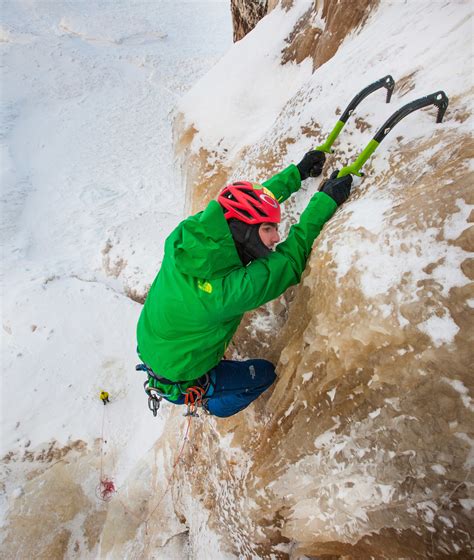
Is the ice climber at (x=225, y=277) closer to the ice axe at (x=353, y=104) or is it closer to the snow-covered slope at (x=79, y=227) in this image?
the ice axe at (x=353, y=104)

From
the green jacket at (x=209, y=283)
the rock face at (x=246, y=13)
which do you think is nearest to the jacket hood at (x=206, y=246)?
the green jacket at (x=209, y=283)

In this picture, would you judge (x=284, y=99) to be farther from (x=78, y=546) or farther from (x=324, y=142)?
(x=78, y=546)

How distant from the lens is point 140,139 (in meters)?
17.4

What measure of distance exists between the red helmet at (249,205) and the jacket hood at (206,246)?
0.10 m

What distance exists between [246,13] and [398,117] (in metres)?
9.60

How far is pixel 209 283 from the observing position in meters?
2.76

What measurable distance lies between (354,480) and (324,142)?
10.3 ft

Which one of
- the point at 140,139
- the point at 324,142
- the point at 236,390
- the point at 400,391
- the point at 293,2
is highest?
the point at 293,2

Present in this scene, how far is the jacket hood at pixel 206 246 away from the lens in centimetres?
262

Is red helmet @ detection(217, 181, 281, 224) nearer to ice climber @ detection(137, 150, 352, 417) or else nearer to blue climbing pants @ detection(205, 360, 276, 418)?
ice climber @ detection(137, 150, 352, 417)

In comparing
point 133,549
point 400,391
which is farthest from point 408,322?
point 133,549

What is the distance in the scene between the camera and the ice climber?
2.68 m

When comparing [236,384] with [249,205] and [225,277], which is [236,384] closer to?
[225,277]

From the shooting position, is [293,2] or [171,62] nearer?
[293,2]
